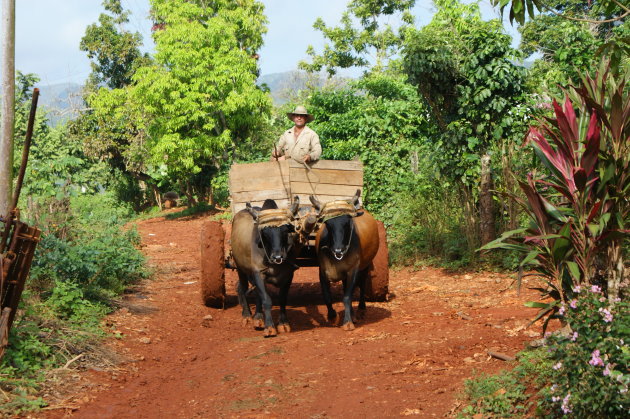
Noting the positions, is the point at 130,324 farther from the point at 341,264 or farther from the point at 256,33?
the point at 256,33

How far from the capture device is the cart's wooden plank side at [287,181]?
32.3ft

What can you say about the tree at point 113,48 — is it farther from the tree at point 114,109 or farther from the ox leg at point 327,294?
the ox leg at point 327,294

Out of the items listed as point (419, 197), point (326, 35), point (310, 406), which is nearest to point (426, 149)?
point (419, 197)

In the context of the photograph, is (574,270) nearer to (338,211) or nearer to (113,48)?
(338,211)

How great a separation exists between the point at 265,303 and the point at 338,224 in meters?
1.33

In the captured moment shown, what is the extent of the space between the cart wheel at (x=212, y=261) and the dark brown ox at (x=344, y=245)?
159 centimetres

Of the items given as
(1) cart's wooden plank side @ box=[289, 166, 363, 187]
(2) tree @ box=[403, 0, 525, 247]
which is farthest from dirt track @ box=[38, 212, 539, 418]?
(2) tree @ box=[403, 0, 525, 247]

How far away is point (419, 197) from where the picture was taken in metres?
14.4

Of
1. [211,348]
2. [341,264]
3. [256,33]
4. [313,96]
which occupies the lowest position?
[211,348]

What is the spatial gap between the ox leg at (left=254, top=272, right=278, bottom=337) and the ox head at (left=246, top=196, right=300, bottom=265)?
29cm

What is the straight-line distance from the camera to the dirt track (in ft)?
19.7

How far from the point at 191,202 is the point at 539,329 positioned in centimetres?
2431

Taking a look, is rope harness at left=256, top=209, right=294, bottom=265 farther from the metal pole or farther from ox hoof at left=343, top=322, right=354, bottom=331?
the metal pole

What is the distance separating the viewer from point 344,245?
335 inches
